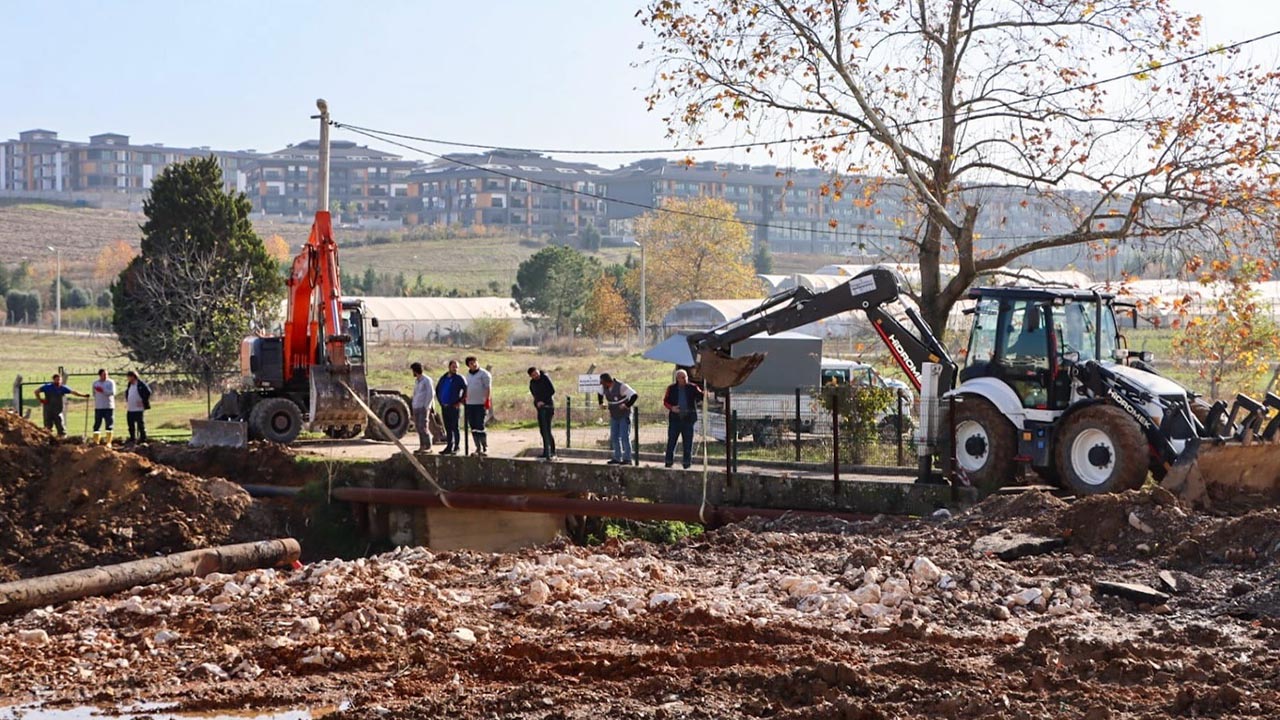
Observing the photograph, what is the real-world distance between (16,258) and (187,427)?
98.9 m

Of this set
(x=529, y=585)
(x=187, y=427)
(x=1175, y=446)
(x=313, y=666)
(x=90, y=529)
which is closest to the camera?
(x=313, y=666)

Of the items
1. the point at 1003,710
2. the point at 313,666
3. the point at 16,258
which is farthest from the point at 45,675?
the point at 16,258

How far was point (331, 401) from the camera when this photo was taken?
1005 inches

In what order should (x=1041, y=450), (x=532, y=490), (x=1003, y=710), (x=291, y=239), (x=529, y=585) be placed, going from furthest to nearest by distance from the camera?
(x=291, y=239) → (x=532, y=490) → (x=1041, y=450) → (x=529, y=585) → (x=1003, y=710)

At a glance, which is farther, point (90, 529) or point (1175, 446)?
point (90, 529)

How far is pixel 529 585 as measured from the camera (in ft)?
48.4

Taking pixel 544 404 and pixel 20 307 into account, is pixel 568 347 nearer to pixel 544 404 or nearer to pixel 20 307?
pixel 20 307

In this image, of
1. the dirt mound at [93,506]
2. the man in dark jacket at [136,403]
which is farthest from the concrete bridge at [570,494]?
the man in dark jacket at [136,403]

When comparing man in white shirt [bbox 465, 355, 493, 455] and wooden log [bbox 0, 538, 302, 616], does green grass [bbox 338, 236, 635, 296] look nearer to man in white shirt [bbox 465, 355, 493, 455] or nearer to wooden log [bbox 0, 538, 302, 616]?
man in white shirt [bbox 465, 355, 493, 455]

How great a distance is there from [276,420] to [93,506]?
22.4 feet

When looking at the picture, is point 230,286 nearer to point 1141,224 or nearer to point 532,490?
point 532,490

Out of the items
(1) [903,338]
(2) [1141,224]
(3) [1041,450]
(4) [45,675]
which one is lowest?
(4) [45,675]

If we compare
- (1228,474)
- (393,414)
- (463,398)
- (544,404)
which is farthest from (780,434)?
(1228,474)

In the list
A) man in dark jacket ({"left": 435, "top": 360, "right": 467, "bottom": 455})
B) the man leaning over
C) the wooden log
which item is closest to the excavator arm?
man in dark jacket ({"left": 435, "top": 360, "right": 467, "bottom": 455})
